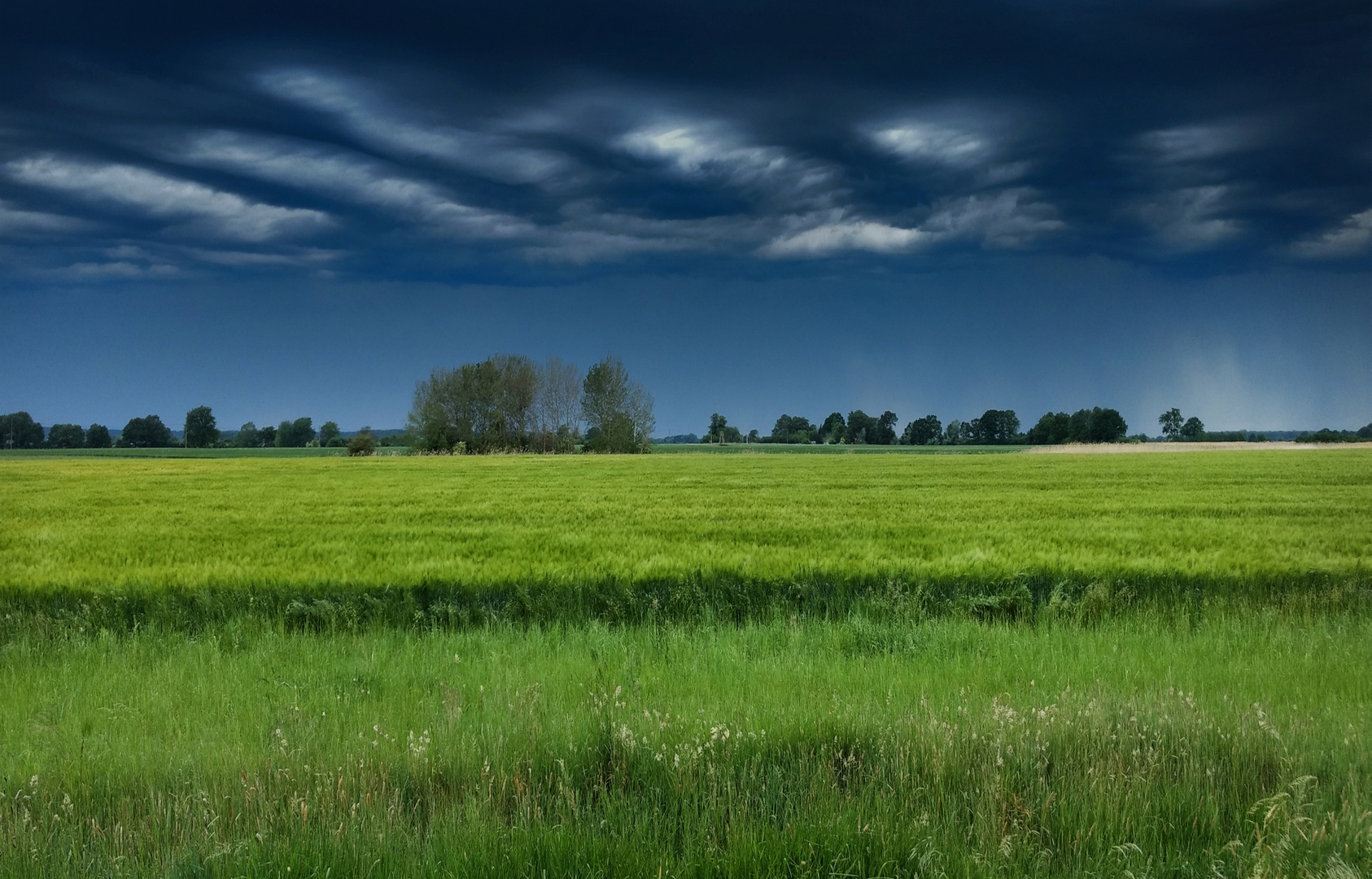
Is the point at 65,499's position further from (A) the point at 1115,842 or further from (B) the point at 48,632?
(A) the point at 1115,842

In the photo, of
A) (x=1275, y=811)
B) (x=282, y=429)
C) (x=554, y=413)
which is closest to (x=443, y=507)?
(x=1275, y=811)

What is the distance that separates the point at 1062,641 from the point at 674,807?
565 cm

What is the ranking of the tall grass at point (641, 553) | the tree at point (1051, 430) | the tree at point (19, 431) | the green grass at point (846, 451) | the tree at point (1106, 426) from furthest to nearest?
1. the tree at point (1051, 430)
2. the tree at point (1106, 426)
3. the tree at point (19, 431)
4. the green grass at point (846, 451)
5. the tall grass at point (641, 553)

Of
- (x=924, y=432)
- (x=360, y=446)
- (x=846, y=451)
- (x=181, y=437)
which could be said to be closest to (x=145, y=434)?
(x=181, y=437)

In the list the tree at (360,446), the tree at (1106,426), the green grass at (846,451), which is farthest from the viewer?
the tree at (1106,426)

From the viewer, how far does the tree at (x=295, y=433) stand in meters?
163

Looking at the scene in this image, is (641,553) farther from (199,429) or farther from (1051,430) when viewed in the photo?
(199,429)

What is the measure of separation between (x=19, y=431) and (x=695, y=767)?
525ft

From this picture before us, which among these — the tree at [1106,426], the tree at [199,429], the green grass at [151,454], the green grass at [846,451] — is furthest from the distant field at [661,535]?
the tree at [199,429]

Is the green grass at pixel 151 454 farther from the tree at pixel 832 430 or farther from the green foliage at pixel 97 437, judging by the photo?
the tree at pixel 832 430

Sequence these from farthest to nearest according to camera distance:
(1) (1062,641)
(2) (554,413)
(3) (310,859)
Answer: (2) (554,413) → (1) (1062,641) → (3) (310,859)

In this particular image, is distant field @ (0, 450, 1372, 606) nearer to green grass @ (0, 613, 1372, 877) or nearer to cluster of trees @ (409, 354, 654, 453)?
green grass @ (0, 613, 1372, 877)

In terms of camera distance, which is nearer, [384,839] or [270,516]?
[384,839]

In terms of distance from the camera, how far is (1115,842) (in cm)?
347
